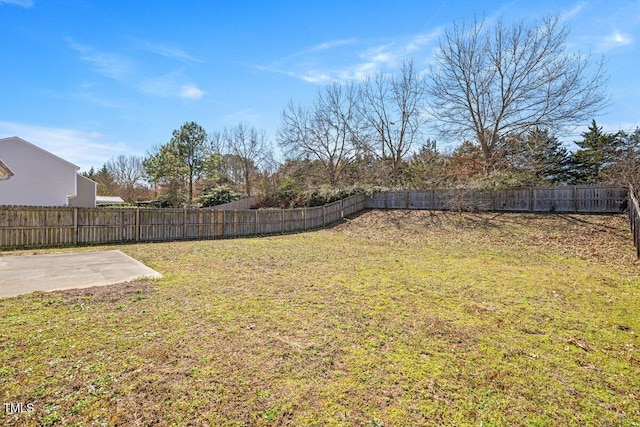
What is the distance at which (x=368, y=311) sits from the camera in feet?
13.9

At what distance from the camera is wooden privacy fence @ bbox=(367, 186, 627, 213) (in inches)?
518

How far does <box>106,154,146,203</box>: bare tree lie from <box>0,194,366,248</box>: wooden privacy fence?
33730 millimetres

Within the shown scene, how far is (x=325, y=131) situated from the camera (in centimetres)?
2756

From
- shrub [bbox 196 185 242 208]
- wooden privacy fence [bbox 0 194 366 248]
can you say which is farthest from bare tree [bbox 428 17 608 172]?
shrub [bbox 196 185 242 208]

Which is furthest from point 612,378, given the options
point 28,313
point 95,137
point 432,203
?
point 95,137

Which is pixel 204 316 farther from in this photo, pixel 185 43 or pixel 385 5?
pixel 385 5

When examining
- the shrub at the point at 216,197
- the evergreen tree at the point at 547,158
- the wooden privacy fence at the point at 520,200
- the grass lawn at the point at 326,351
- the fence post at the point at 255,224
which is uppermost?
the evergreen tree at the point at 547,158

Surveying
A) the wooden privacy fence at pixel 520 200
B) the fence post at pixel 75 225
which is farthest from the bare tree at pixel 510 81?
the fence post at pixel 75 225

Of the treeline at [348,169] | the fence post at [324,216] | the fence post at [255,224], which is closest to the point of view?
the fence post at [255,224]

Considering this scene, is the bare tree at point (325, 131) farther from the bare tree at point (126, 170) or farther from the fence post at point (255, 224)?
the bare tree at point (126, 170)

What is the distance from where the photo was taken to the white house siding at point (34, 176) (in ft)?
55.5

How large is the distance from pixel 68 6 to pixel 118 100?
7.33m

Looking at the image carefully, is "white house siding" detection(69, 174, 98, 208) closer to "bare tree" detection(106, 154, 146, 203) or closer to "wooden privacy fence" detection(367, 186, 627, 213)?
"bare tree" detection(106, 154, 146, 203)

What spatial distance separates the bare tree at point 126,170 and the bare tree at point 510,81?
39833 millimetres
